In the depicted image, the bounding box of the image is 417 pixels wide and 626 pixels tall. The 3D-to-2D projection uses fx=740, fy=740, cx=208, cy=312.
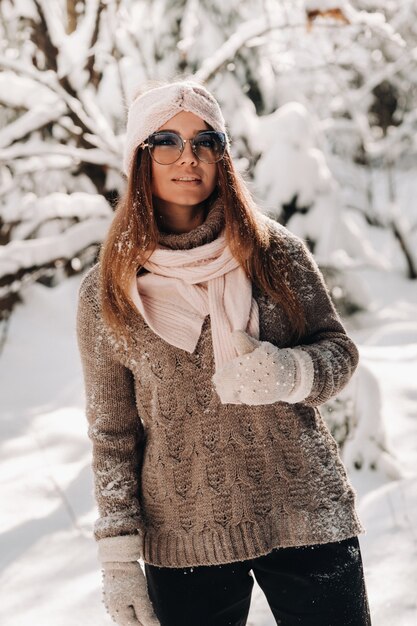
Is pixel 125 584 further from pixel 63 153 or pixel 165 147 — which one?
pixel 63 153

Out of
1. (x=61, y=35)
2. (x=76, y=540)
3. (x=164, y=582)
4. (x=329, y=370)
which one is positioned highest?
(x=61, y=35)

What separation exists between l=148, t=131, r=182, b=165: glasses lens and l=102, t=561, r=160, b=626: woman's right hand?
2.84ft

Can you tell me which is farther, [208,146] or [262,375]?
[208,146]

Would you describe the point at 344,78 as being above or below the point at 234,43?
below

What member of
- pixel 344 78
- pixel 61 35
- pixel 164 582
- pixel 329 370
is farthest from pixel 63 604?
pixel 344 78

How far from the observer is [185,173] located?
1.61 meters

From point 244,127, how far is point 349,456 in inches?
119

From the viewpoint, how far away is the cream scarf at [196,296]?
1.55 meters

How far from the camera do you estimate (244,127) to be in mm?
5879

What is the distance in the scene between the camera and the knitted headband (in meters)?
1.62

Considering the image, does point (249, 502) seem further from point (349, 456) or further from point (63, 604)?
point (349, 456)

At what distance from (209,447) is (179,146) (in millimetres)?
648

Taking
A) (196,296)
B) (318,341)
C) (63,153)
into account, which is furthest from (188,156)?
(63,153)

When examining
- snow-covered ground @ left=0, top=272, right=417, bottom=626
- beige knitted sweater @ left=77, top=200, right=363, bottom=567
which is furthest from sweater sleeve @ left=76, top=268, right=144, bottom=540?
snow-covered ground @ left=0, top=272, right=417, bottom=626
